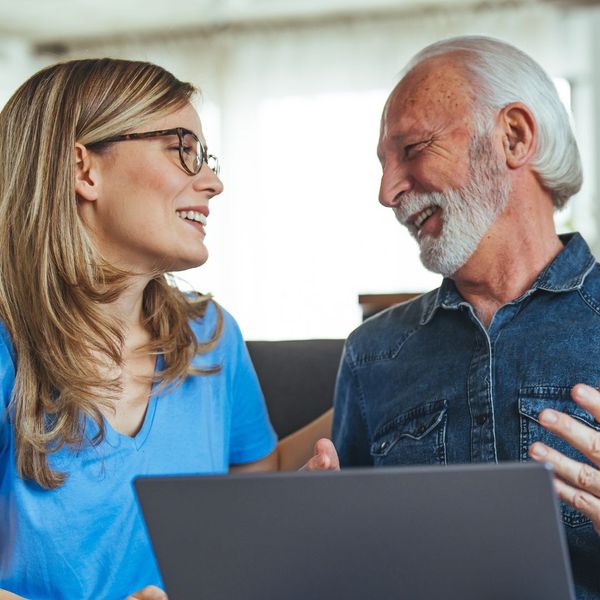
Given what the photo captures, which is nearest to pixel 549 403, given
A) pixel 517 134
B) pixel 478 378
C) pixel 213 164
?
pixel 478 378

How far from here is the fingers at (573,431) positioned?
0.85 metres

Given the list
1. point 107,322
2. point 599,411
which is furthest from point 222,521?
point 107,322

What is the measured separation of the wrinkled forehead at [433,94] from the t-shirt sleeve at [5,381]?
2.55ft

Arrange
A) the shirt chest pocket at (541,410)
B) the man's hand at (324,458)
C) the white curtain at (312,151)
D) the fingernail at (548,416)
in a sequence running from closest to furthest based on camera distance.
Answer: the fingernail at (548,416)
the man's hand at (324,458)
the shirt chest pocket at (541,410)
the white curtain at (312,151)

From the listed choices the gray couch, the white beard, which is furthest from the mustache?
the gray couch

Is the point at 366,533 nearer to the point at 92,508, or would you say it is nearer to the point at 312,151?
the point at 92,508

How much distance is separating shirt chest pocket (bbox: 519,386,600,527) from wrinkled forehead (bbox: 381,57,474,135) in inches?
19.4

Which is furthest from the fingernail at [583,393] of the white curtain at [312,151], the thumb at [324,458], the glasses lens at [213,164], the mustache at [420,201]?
the white curtain at [312,151]

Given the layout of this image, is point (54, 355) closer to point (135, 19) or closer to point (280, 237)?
point (280, 237)

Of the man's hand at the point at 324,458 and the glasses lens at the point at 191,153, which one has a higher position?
the glasses lens at the point at 191,153

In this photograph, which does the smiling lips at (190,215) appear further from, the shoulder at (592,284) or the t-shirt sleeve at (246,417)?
the shoulder at (592,284)

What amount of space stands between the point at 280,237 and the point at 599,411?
556 centimetres

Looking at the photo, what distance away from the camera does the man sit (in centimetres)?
130

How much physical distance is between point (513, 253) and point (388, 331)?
29cm
